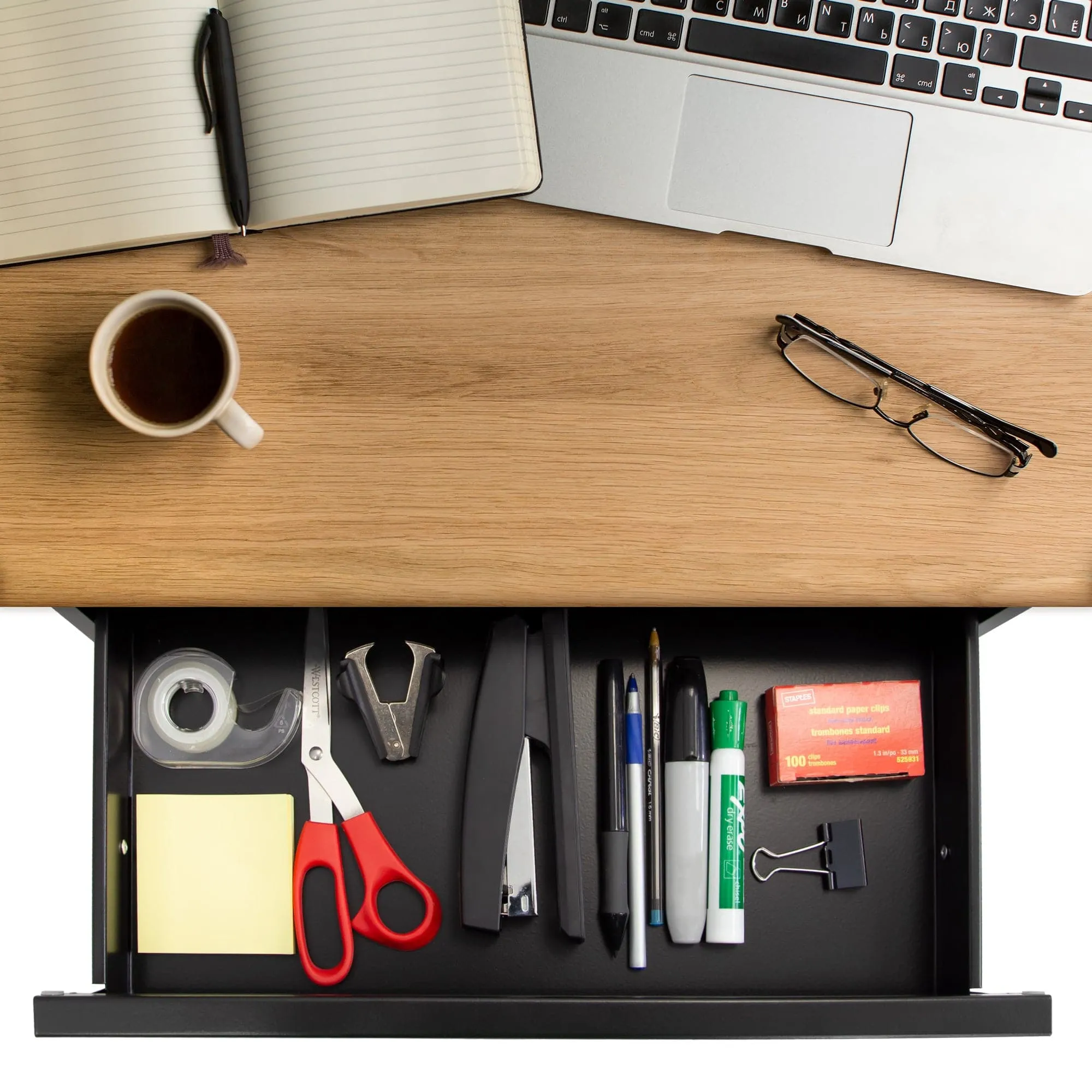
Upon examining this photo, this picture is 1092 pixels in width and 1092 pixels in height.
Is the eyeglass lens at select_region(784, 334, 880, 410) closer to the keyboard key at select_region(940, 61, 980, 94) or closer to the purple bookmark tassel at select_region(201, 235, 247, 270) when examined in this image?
the keyboard key at select_region(940, 61, 980, 94)

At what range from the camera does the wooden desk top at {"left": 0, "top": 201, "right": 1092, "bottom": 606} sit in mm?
605

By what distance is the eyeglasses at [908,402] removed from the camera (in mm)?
617

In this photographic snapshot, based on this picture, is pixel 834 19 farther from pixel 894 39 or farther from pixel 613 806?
pixel 613 806

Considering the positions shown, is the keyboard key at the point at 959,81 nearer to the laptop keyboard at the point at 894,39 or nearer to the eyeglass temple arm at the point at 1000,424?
the laptop keyboard at the point at 894,39

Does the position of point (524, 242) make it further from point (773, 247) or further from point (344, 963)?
point (344, 963)

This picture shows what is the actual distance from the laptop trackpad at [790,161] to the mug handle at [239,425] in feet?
1.03

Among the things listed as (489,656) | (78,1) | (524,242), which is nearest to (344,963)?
(489,656)

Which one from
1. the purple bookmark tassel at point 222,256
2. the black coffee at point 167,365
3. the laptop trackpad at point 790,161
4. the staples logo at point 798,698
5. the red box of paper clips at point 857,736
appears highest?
the laptop trackpad at point 790,161

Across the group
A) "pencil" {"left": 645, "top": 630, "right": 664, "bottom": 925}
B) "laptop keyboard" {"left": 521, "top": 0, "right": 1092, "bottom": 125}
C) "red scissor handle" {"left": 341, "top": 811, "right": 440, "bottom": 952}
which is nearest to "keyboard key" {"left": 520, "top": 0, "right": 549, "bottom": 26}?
"laptop keyboard" {"left": 521, "top": 0, "right": 1092, "bottom": 125}

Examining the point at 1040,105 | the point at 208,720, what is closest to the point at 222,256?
the point at 208,720

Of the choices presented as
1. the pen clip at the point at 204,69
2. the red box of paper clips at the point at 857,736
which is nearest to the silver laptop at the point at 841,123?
the pen clip at the point at 204,69

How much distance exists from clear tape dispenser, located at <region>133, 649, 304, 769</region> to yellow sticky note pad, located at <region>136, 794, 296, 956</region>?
0.03 metres

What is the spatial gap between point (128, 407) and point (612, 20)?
1.32 feet

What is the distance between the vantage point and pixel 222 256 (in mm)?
616
